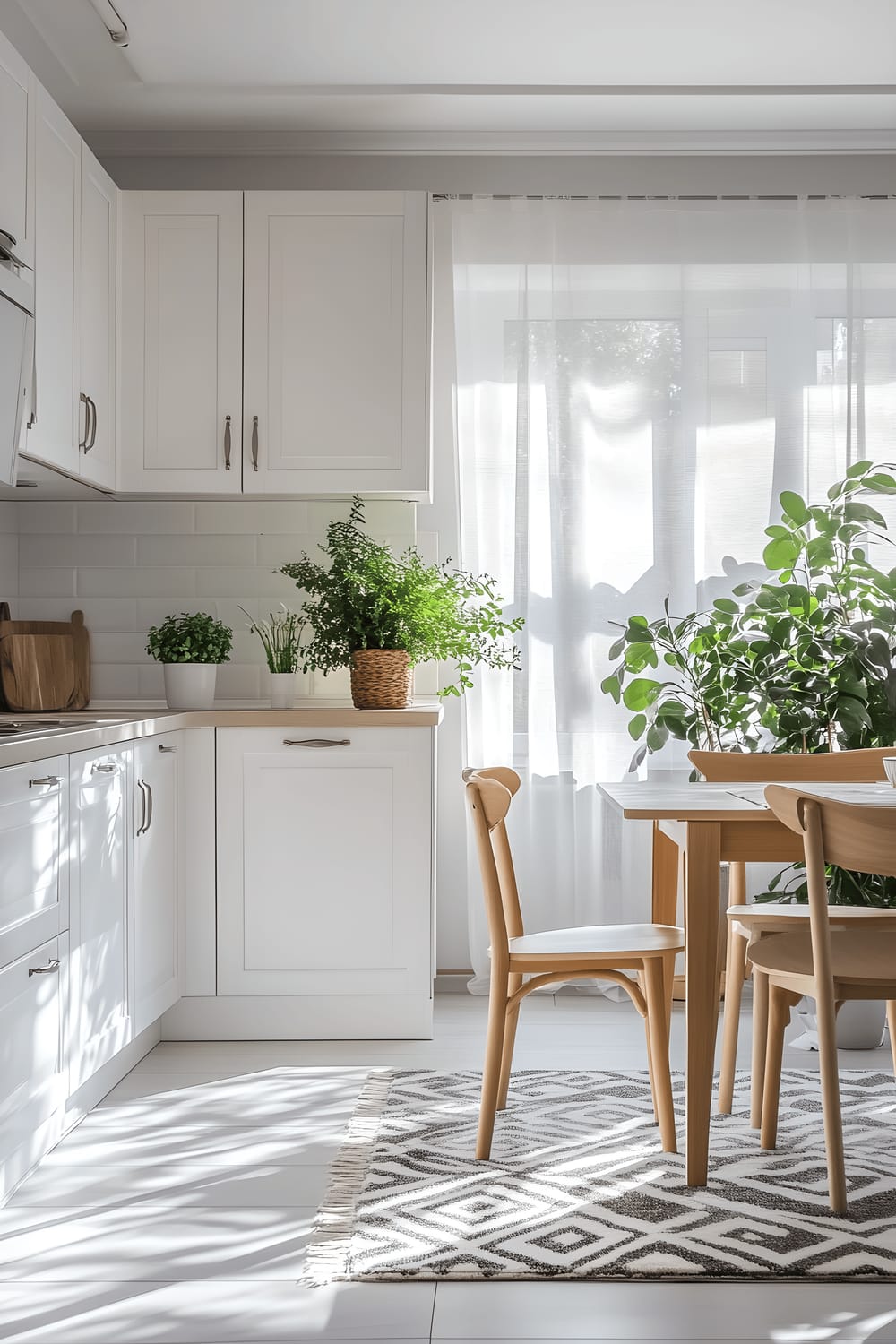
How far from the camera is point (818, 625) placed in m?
3.36

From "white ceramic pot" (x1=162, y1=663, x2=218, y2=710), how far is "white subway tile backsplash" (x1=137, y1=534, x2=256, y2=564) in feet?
1.52

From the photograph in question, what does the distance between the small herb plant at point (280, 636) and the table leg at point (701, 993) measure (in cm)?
167

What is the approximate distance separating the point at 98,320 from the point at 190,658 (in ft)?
3.27

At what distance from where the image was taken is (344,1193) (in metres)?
2.23

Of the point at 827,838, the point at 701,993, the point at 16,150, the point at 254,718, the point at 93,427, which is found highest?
the point at 16,150

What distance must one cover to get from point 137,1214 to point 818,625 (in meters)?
2.34

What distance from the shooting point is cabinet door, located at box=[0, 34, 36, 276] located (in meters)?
2.58

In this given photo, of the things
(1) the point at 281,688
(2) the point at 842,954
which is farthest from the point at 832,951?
(1) the point at 281,688

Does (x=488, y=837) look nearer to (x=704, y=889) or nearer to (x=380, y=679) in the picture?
(x=704, y=889)

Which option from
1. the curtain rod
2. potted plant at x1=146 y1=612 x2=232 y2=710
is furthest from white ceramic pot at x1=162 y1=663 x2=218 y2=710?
the curtain rod

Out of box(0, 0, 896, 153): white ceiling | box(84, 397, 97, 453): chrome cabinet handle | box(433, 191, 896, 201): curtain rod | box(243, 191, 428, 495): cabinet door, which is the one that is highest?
box(0, 0, 896, 153): white ceiling

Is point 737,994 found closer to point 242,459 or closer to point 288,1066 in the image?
point 288,1066

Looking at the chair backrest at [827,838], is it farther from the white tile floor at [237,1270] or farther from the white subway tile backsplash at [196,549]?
the white subway tile backsplash at [196,549]

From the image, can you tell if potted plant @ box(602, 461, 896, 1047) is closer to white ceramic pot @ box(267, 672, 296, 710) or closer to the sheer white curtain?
the sheer white curtain
